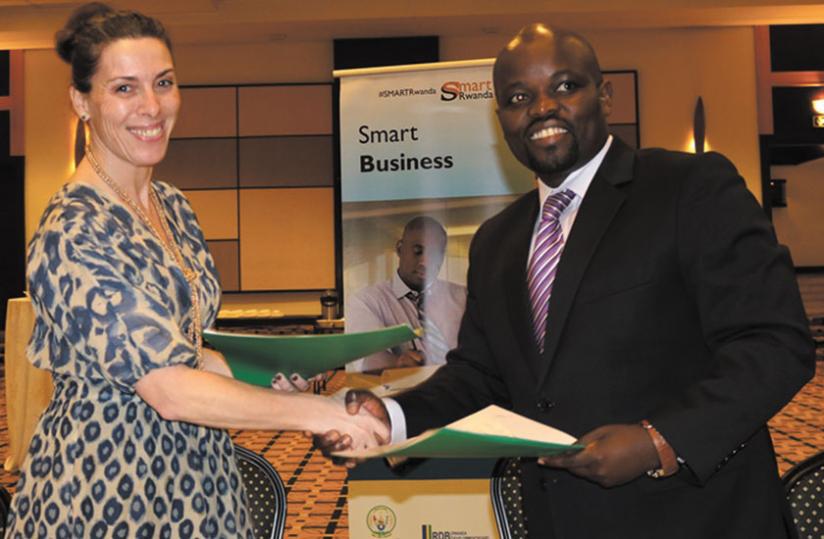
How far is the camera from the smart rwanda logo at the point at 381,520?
3428 millimetres

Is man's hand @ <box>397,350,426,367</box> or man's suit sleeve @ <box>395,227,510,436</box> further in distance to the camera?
man's hand @ <box>397,350,426,367</box>

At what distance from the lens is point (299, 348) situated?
5.35 feet

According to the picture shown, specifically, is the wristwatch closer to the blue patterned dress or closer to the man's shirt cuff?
the man's shirt cuff

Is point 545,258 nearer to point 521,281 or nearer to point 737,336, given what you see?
point 521,281

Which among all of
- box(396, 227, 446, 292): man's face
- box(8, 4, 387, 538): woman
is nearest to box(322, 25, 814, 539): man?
box(8, 4, 387, 538): woman

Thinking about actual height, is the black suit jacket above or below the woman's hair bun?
below

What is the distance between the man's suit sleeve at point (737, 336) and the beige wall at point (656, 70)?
1218 cm

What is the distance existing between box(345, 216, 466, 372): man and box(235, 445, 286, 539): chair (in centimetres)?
179

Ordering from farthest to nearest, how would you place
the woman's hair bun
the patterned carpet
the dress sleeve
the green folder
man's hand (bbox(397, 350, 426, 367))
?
the patterned carpet, man's hand (bbox(397, 350, 426, 367)), the woman's hair bun, the dress sleeve, the green folder

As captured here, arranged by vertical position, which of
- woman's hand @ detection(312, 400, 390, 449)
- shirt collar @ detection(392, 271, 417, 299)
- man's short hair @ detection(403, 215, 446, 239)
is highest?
man's short hair @ detection(403, 215, 446, 239)

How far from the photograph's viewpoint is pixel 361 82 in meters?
4.01

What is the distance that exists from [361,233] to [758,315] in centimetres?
263

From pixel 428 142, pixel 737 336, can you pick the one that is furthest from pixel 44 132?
pixel 737 336

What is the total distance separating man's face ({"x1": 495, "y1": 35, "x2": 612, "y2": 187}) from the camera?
1799mm
